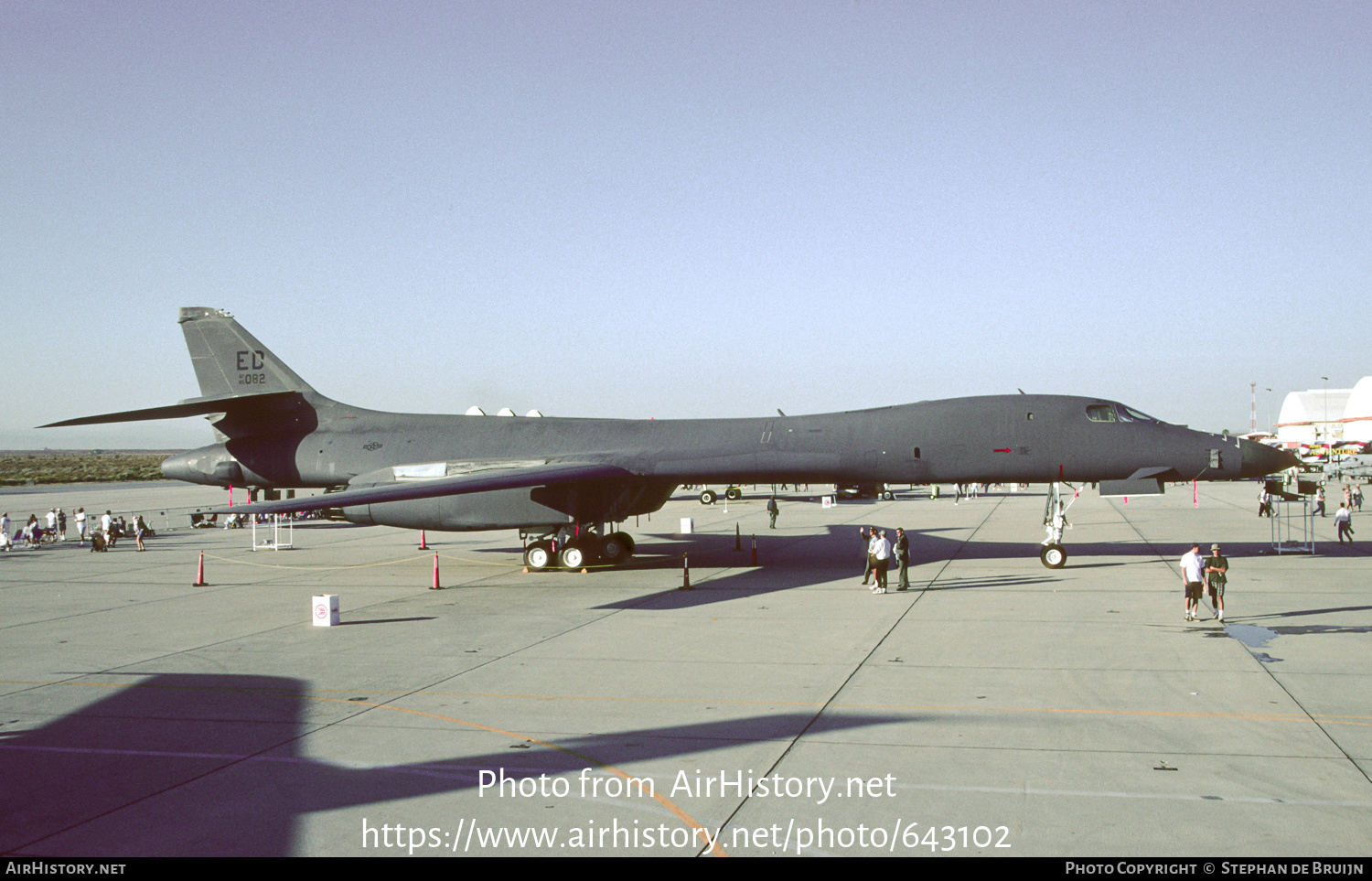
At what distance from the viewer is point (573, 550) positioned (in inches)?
880

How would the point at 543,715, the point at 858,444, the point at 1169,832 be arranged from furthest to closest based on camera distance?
the point at 858,444 < the point at 543,715 < the point at 1169,832

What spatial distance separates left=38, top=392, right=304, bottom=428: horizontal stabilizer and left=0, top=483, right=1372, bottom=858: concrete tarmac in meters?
3.81

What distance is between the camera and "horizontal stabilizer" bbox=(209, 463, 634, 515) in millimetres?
18364

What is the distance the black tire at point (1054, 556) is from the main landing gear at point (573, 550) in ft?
32.5

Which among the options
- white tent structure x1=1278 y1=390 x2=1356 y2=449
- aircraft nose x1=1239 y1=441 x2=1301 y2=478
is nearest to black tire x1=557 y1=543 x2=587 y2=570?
aircraft nose x1=1239 y1=441 x2=1301 y2=478

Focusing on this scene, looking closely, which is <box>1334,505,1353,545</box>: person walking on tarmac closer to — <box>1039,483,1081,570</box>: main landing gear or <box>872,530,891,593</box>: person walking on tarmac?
<box>1039,483,1081,570</box>: main landing gear

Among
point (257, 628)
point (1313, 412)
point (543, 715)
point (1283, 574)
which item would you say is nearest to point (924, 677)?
point (543, 715)

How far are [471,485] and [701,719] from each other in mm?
11109

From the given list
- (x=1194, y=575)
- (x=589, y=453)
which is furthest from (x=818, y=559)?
(x=1194, y=575)

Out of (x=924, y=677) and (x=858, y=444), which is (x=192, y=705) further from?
(x=858, y=444)

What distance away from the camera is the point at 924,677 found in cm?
1093

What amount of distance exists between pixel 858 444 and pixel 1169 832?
49.1 feet

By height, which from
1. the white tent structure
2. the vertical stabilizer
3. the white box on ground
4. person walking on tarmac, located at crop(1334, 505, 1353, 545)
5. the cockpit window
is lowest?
the white box on ground
